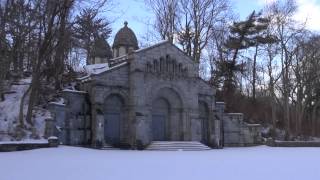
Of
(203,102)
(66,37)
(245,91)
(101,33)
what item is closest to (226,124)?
(203,102)

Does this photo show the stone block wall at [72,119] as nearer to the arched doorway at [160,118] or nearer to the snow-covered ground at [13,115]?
the snow-covered ground at [13,115]

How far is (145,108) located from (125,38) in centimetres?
1736

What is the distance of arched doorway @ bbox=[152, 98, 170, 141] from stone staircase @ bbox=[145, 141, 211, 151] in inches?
65.1

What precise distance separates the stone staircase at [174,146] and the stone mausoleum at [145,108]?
0.65 meters

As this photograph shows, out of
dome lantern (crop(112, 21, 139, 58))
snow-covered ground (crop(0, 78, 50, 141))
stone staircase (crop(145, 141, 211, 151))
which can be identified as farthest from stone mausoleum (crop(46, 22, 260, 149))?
dome lantern (crop(112, 21, 139, 58))

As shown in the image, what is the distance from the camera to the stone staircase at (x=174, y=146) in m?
29.7

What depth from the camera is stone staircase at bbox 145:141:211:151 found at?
29.7 meters

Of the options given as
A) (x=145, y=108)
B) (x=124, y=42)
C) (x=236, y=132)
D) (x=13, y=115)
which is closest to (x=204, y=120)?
(x=236, y=132)

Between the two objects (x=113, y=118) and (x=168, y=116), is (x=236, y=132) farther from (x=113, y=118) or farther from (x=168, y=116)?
(x=113, y=118)

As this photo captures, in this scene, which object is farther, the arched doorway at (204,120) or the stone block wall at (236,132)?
the stone block wall at (236,132)

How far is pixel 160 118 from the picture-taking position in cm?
3309

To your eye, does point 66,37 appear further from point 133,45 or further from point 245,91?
point 245,91

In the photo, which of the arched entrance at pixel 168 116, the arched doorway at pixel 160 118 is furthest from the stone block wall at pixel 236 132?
the arched doorway at pixel 160 118

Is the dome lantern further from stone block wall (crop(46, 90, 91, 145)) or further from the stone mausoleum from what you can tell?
stone block wall (crop(46, 90, 91, 145))
